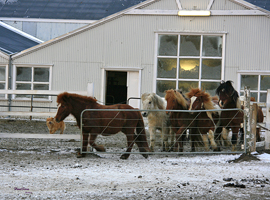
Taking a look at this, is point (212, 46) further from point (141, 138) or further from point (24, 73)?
point (24, 73)

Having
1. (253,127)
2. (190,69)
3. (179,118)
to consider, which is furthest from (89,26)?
(253,127)

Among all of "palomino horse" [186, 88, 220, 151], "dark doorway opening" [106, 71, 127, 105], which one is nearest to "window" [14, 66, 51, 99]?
"dark doorway opening" [106, 71, 127, 105]

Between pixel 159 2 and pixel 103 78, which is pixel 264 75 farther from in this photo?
pixel 103 78

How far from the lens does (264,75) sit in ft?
46.3

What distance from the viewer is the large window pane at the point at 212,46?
14.3m

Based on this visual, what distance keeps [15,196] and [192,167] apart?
3.29 meters

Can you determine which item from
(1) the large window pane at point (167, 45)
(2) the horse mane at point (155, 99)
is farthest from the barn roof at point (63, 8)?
(2) the horse mane at point (155, 99)

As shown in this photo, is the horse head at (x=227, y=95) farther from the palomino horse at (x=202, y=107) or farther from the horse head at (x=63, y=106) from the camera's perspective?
the horse head at (x=63, y=106)

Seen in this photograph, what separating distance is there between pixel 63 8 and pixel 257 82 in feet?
44.9

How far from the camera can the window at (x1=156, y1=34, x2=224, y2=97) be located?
14320 mm

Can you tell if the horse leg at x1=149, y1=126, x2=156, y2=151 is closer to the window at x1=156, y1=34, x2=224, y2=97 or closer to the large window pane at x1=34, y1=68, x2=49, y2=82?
the window at x1=156, y1=34, x2=224, y2=97

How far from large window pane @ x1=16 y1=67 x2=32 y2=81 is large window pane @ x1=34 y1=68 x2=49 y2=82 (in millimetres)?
257

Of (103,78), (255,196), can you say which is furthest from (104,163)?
(103,78)

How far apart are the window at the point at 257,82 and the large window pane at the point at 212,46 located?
1278mm
